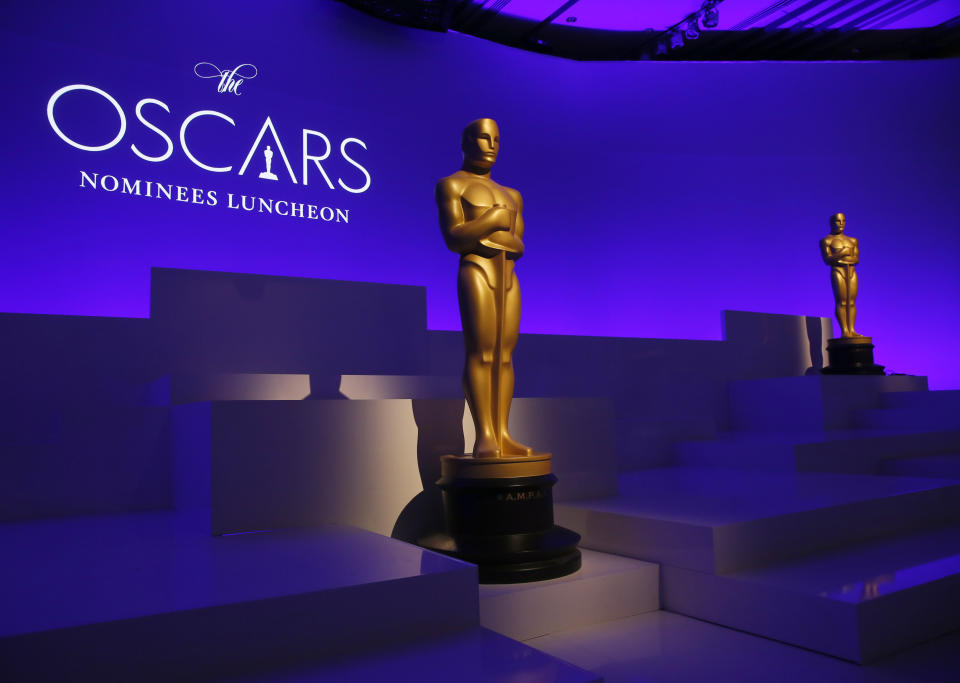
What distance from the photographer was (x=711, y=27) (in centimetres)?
830

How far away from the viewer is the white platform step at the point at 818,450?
16.0 ft

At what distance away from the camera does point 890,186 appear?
9.30 meters

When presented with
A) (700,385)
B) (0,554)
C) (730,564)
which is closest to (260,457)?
(0,554)

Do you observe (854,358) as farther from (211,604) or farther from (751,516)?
(211,604)

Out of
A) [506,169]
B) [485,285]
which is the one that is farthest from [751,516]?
[506,169]

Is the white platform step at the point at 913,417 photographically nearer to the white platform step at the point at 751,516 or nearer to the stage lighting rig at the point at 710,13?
the white platform step at the point at 751,516

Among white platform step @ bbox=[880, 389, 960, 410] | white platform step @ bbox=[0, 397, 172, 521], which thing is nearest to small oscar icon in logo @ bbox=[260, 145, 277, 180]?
white platform step @ bbox=[0, 397, 172, 521]

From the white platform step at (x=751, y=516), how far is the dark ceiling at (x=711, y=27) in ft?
18.8

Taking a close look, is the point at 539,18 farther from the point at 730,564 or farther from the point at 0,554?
the point at 0,554

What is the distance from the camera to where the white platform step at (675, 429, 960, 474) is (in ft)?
16.0

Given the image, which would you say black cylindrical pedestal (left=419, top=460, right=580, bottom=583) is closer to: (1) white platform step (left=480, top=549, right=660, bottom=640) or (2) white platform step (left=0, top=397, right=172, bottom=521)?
(1) white platform step (left=480, top=549, right=660, bottom=640)

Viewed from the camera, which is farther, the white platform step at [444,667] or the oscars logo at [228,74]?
the oscars logo at [228,74]

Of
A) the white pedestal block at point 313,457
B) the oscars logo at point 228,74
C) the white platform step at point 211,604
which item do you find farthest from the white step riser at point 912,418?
the oscars logo at point 228,74

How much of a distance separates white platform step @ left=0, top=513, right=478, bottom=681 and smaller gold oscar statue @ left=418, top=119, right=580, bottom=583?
0.43 metres
